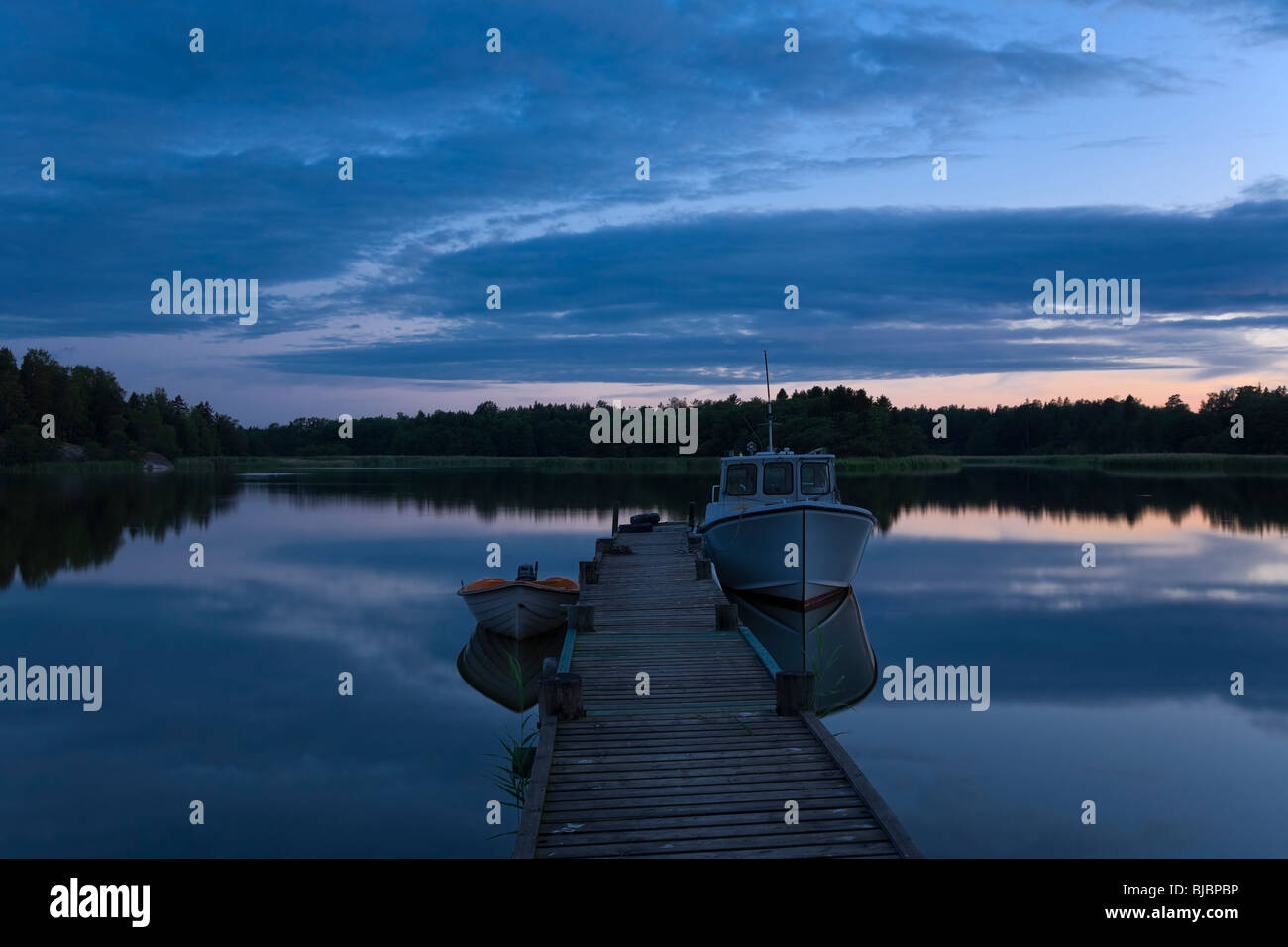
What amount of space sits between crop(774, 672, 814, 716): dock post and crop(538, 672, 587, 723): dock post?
7.02ft

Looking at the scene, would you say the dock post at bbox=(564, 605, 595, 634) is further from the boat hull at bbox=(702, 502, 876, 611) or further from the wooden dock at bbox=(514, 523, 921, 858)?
the boat hull at bbox=(702, 502, 876, 611)

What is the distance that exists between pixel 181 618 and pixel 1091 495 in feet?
181

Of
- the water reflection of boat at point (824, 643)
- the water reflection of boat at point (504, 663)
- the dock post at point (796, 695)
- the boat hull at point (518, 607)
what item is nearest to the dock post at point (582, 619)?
the water reflection of boat at point (504, 663)

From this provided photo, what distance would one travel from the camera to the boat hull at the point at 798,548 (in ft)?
57.3

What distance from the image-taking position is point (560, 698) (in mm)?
8938

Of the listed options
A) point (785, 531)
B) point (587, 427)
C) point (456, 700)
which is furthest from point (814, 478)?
point (587, 427)

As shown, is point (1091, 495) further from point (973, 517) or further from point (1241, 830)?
point (1241, 830)

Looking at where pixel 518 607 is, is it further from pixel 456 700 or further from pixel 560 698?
pixel 560 698

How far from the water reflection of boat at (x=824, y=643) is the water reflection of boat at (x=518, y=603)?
13.7 ft

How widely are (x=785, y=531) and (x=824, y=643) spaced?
2.38 meters

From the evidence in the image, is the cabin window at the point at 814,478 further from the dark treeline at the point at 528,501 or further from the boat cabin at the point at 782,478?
the dark treeline at the point at 528,501

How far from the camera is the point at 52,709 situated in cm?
1288

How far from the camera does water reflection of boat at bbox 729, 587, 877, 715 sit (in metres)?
13.9
